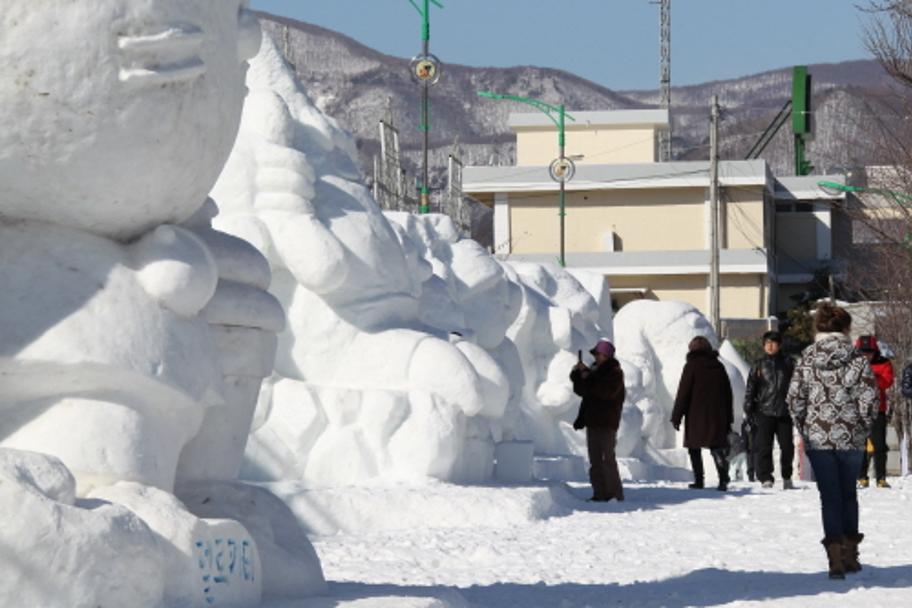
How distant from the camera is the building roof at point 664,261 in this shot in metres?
50.3

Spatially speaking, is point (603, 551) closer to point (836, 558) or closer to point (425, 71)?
point (836, 558)

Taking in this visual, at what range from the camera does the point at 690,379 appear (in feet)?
53.4

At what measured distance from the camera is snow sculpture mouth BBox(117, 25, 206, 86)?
5.79 meters

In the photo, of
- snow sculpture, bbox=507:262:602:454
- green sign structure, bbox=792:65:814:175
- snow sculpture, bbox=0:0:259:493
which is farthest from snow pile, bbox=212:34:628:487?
green sign structure, bbox=792:65:814:175

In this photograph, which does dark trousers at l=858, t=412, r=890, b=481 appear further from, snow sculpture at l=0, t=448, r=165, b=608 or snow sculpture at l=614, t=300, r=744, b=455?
snow sculpture at l=0, t=448, r=165, b=608

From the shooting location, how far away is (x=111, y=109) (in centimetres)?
577

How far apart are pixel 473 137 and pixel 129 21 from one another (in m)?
191

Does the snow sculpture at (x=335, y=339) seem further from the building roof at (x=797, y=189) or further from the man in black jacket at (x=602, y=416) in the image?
the building roof at (x=797, y=189)

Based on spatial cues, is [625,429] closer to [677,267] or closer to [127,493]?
[127,493]

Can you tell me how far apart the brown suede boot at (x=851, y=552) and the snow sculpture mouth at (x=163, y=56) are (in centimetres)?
442

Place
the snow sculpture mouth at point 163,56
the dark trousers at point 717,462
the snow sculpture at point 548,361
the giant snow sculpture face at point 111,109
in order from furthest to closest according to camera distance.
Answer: the snow sculpture at point 548,361
the dark trousers at point 717,462
the snow sculpture mouth at point 163,56
the giant snow sculpture face at point 111,109

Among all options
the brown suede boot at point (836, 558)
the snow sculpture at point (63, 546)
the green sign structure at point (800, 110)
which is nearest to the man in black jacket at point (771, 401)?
the brown suede boot at point (836, 558)

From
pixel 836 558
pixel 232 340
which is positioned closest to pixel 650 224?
pixel 836 558

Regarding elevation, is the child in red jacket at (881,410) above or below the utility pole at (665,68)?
below
